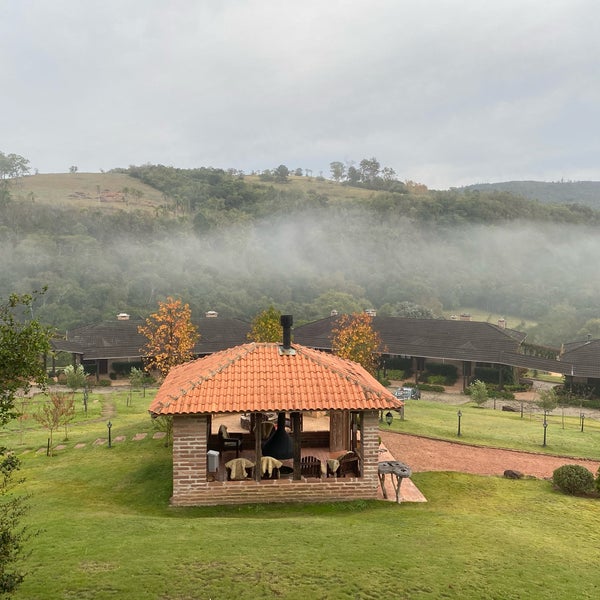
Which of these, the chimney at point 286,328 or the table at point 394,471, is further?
the chimney at point 286,328

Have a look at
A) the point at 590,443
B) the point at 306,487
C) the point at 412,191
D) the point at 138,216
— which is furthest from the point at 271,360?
the point at 412,191

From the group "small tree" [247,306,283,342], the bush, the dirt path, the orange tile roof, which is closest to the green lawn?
the dirt path

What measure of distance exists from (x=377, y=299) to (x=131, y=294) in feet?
153

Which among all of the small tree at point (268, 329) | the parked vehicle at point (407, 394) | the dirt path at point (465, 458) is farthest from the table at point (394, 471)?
the parked vehicle at point (407, 394)

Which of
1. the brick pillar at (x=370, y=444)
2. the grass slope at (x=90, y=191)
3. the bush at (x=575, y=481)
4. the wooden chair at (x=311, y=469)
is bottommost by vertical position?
the bush at (x=575, y=481)

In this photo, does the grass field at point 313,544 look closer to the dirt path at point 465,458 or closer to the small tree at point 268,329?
the dirt path at point 465,458

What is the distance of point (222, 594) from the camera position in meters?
8.63

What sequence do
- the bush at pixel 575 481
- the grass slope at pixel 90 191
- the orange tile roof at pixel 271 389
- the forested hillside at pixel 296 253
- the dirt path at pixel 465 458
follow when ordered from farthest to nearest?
the grass slope at pixel 90 191
the forested hillside at pixel 296 253
the dirt path at pixel 465 458
the bush at pixel 575 481
the orange tile roof at pixel 271 389

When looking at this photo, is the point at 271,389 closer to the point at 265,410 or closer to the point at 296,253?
the point at 265,410

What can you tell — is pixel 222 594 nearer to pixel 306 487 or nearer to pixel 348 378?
pixel 306 487

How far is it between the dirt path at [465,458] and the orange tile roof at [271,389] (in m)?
4.69

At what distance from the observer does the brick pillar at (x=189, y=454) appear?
1407cm

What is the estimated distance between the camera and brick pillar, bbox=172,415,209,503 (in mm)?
14070

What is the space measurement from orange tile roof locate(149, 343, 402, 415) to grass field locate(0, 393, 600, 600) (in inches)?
105
